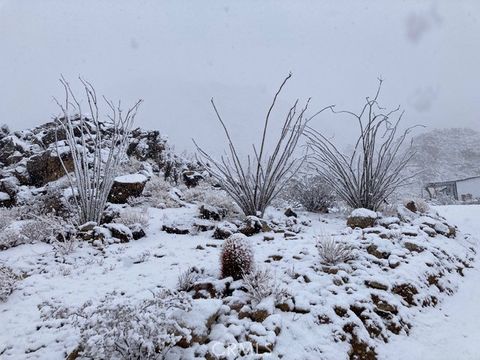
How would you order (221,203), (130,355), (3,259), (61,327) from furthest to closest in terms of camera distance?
(221,203), (3,259), (61,327), (130,355)

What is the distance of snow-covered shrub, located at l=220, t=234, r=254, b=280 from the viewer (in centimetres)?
317

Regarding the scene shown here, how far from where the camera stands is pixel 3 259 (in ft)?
13.5

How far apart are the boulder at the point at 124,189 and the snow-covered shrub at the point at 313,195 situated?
11.5ft

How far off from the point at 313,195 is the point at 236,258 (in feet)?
14.4

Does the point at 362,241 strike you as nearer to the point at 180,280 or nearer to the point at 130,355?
the point at 180,280

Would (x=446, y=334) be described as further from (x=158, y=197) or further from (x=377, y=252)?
(x=158, y=197)

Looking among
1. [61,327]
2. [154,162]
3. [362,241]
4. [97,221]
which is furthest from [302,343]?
[154,162]

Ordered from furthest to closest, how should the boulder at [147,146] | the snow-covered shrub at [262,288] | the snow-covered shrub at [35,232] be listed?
the boulder at [147,146] → the snow-covered shrub at [35,232] → the snow-covered shrub at [262,288]

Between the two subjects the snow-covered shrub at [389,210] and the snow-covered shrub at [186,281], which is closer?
the snow-covered shrub at [186,281]

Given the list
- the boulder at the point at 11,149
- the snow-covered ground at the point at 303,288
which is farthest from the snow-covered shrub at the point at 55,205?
the boulder at the point at 11,149

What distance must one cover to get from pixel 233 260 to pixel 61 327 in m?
1.52

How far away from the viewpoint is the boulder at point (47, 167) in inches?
314

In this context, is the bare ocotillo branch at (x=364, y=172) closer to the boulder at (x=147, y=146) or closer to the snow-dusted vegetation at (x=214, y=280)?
the snow-dusted vegetation at (x=214, y=280)

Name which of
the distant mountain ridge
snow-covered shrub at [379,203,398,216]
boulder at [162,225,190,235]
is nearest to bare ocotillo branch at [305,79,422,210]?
snow-covered shrub at [379,203,398,216]
